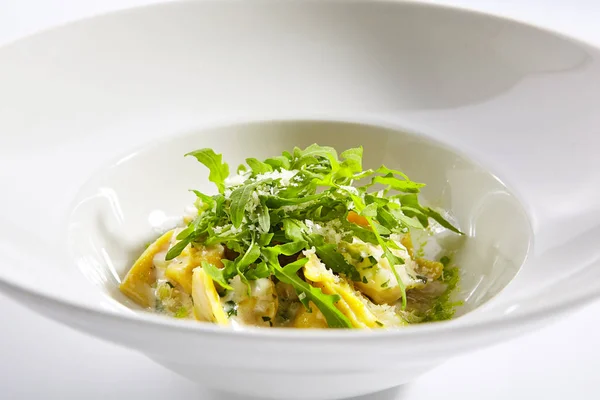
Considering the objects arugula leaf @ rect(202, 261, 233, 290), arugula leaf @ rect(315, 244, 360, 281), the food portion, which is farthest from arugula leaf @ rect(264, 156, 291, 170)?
arugula leaf @ rect(202, 261, 233, 290)

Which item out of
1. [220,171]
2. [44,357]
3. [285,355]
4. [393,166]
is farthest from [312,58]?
[285,355]

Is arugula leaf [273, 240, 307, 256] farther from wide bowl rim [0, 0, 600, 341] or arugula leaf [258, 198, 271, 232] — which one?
wide bowl rim [0, 0, 600, 341]

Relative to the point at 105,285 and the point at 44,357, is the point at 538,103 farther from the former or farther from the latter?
the point at 44,357

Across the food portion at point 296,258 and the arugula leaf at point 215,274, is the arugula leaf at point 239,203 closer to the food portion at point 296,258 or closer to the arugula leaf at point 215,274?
the food portion at point 296,258

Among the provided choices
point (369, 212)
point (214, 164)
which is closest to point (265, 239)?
point (369, 212)

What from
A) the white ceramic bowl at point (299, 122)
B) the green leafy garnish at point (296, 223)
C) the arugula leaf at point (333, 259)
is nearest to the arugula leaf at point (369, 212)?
the green leafy garnish at point (296, 223)

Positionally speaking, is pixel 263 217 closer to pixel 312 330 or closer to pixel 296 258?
pixel 296 258

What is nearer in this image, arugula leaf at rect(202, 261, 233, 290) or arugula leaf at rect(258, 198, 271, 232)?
arugula leaf at rect(202, 261, 233, 290)
